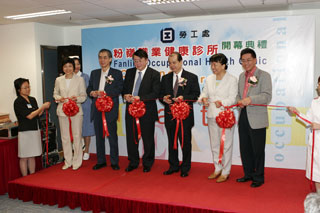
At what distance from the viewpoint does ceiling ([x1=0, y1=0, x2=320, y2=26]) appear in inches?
187

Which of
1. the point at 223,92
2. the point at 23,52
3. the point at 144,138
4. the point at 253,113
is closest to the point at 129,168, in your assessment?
the point at 144,138

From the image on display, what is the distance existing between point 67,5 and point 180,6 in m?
1.78

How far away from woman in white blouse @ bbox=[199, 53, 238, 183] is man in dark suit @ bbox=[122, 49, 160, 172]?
0.72 m

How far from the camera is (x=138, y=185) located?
391cm

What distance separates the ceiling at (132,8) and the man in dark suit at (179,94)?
132cm

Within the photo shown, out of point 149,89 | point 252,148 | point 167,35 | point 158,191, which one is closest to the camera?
point 158,191

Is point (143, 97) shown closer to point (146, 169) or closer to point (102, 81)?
point (102, 81)

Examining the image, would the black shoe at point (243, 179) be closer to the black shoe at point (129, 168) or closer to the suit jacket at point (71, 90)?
the black shoe at point (129, 168)

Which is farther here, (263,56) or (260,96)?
(263,56)

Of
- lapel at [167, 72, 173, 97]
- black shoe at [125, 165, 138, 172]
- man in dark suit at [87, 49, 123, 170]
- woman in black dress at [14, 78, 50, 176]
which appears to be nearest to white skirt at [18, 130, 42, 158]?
woman in black dress at [14, 78, 50, 176]

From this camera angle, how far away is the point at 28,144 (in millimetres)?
4449

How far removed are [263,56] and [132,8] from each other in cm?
223

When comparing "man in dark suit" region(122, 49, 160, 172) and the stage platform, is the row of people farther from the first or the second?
the stage platform

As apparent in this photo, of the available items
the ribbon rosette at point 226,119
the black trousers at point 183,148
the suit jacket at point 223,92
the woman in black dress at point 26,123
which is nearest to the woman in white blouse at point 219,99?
the suit jacket at point 223,92
